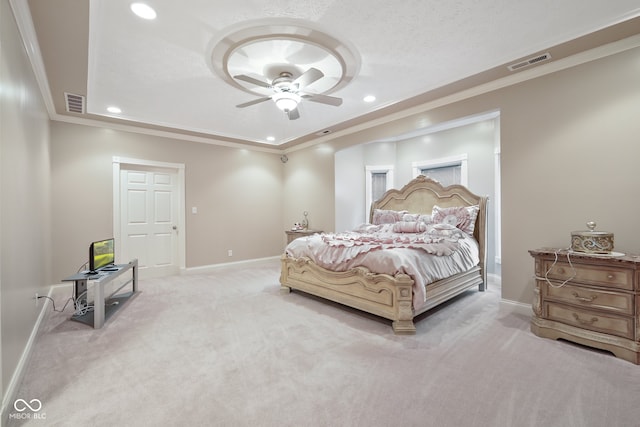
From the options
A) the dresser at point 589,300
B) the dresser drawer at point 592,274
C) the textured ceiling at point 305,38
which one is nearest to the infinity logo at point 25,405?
the textured ceiling at point 305,38

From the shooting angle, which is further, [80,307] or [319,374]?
[80,307]

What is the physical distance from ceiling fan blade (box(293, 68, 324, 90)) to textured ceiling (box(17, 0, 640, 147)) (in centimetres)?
19

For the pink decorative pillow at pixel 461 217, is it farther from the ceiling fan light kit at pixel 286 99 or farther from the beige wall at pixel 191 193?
the beige wall at pixel 191 193

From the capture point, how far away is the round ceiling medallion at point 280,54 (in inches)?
93.7

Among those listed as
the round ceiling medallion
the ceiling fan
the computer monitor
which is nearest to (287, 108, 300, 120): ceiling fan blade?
the ceiling fan

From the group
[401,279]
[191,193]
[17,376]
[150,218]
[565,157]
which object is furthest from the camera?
[191,193]

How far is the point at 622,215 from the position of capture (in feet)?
8.18

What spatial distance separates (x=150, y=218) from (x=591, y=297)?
6.04m

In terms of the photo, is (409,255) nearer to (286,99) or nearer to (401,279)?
(401,279)

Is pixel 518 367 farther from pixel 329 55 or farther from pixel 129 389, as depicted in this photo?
pixel 329 55

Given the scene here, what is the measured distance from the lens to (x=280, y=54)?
2689mm

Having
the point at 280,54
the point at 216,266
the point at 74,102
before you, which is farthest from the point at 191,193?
the point at 280,54

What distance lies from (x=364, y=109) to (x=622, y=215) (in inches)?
125

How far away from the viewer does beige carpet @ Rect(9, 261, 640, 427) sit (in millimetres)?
1571
